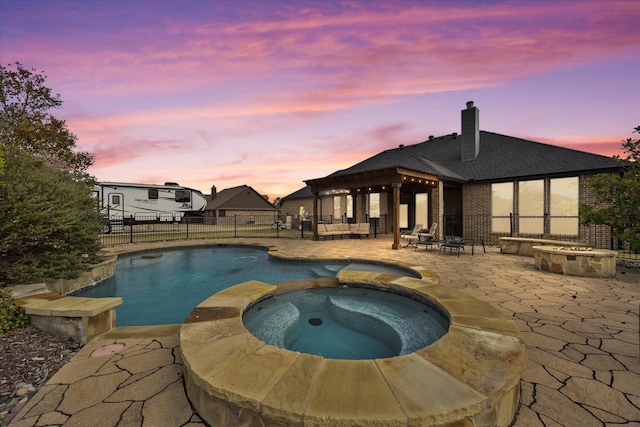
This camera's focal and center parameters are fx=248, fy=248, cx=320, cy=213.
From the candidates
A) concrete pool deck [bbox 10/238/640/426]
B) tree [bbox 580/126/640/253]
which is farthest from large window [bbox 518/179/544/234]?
concrete pool deck [bbox 10/238/640/426]

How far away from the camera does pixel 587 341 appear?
302 centimetres

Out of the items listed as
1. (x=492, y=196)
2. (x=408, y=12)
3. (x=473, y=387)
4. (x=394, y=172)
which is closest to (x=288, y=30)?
(x=408, y=12)

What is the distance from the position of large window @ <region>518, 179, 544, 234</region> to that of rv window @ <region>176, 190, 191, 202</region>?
25654mm

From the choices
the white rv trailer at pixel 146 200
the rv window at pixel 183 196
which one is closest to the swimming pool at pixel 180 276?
the white rv trailer at pixel 146 200

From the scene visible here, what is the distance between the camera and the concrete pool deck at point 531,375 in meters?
1.87

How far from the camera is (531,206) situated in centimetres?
1280

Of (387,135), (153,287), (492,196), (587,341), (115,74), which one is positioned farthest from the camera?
(387,135)

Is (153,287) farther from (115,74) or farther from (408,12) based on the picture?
(408,12)

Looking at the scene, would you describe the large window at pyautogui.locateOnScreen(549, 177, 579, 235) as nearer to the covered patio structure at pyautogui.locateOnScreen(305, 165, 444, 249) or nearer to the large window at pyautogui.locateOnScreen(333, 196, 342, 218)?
the covered patio structure at pyautogui.locateOnScreen(305, 165, 444, 249)

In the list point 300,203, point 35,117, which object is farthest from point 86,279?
point 300,203

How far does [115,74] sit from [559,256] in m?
15.3

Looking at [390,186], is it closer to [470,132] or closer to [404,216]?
[404,216]

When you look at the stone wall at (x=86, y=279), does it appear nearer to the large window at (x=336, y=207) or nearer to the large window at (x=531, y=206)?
the large window at (x=336, y=207)

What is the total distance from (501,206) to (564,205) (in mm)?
2466
